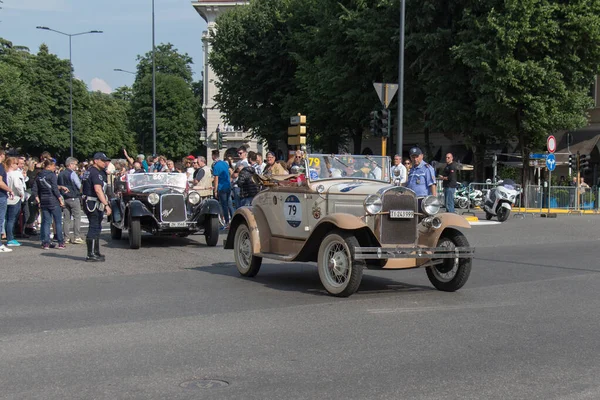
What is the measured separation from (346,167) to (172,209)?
19.7 feet

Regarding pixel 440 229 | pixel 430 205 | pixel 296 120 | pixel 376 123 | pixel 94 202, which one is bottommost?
pixel 440 229

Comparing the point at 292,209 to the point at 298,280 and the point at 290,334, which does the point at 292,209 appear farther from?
the point at 290,334

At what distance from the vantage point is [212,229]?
15609mm

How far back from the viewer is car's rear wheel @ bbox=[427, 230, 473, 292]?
9602mm

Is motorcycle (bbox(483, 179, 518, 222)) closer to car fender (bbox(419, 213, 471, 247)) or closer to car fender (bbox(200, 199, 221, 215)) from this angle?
car fender (bbox(200, 199, 221, 215))

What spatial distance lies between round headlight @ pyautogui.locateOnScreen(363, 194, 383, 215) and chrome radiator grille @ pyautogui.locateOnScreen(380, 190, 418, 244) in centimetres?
7

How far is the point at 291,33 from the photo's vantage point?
141ft

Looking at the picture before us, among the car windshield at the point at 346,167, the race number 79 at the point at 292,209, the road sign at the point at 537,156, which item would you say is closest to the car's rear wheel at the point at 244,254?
the race number 79 at the point at 292,209

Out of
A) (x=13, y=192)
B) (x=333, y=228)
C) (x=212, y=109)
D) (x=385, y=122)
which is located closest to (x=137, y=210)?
(x=13, y=192)

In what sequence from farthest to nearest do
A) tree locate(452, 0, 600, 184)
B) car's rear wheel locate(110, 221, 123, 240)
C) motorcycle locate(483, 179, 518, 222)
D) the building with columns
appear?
1. the building with columns
2. tree locate(452, 0, 600, 184)
3. motorcycle locate(483, 179, 518, 222)
4. car's rear wheel locate(110, 221, 123, 240)

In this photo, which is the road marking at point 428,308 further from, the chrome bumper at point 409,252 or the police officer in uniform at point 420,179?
the police officer in uniform at point 420,179

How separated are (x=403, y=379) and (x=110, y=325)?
3.35 m

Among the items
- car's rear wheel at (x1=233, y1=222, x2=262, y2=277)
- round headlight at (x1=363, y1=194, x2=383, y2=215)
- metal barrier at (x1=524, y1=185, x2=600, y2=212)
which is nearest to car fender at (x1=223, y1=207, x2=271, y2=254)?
car's rear wheel at (x1=233, y1=222, x2=262, y2=277)

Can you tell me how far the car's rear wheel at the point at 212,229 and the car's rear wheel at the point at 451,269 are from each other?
649 centimetres
